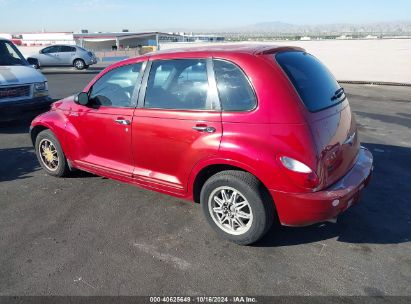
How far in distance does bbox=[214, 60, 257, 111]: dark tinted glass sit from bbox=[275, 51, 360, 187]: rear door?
0.38 meters

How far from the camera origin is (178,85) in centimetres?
370

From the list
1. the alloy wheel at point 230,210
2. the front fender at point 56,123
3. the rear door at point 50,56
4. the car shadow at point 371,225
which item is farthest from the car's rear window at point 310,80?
the rear door at point 50,56

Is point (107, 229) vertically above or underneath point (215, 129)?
underneath

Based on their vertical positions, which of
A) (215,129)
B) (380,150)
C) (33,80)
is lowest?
(380,150)

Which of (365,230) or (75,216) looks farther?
(75,216)

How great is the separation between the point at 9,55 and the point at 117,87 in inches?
222

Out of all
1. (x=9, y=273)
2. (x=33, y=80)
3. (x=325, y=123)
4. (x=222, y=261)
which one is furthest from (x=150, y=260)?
(x=33, y=80)

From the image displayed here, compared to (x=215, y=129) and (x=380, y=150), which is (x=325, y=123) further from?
(x=380, y=150)

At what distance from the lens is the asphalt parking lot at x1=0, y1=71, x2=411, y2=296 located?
2916 millimetres

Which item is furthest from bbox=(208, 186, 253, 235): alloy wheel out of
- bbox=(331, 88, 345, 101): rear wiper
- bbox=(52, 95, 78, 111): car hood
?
bbox=(52, 95, 78, 111): car hood

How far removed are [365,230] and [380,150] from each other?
2934mm

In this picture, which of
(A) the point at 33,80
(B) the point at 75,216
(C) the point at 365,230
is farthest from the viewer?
(A) the point at 33,80

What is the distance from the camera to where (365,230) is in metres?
3.65

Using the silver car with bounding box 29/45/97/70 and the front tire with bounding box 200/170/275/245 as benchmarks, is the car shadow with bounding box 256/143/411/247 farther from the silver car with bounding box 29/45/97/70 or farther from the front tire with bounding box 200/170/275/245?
the silver car with bounding box 29/45/97/70
